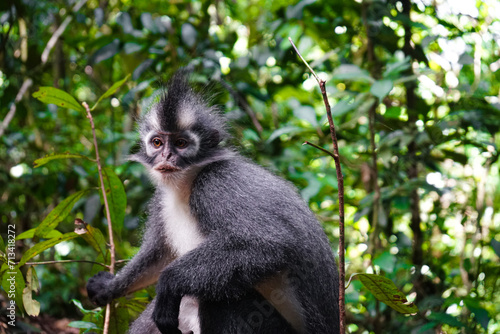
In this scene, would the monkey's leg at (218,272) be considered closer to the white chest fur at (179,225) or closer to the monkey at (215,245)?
the monkey at (215,245)

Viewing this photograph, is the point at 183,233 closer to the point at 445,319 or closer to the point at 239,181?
the point at 239,181

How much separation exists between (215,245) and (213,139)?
3.98ft

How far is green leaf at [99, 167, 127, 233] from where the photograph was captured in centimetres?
394

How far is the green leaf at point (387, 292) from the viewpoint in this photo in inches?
110

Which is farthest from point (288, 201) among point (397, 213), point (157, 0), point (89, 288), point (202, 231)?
point (157, 0)

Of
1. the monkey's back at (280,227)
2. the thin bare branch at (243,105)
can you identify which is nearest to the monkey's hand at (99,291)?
the monkey's back at (280,227)

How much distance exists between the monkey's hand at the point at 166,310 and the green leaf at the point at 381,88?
2337mm

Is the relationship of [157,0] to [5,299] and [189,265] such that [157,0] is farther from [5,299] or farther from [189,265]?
[189,265]

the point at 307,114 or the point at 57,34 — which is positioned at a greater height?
the point at 57,34

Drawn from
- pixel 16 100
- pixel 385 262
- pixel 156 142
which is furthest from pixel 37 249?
pixel 16 100

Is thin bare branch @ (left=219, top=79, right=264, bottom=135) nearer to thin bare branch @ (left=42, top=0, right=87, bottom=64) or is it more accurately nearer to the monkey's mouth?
the monkey's mouth

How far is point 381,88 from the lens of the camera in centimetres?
436

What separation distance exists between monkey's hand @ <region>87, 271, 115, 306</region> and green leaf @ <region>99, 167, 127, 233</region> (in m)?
0.57

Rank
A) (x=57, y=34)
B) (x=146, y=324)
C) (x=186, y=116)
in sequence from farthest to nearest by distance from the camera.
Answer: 1. (x=57, y=34)
2. (x=186, y=116)
3. (x=146, y=324)
